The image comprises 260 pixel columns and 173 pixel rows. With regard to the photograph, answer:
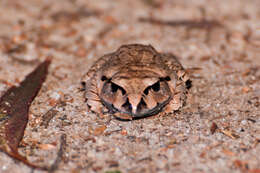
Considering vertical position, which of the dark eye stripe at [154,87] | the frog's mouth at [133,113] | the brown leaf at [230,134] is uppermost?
the dark eye stripe at [154,87]

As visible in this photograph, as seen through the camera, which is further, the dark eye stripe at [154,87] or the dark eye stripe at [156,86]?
the dark eye stripe at [156,86]

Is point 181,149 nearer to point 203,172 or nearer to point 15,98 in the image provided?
point 203,172

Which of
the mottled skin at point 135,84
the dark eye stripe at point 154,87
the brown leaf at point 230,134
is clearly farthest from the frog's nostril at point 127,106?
the brown leaf at point 230,134

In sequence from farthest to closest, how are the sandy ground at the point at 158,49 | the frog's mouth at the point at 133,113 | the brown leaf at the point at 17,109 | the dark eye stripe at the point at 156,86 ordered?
1. the dark eye stripe at the point at 156,86
2. the frog's mouth at the point at 133,113
3. the brown leaf at the point at 17,109
4. the sandy ground at the point at 158,49

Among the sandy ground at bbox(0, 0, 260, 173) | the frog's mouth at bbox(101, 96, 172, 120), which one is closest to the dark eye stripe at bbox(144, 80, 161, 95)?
the frog's mouth at bbox(101, 96, 172, 120)

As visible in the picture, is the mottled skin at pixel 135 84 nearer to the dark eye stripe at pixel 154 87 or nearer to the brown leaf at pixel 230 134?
the dark eye stripe at pixel 154 87

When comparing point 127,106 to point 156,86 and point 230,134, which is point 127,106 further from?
point 230,134

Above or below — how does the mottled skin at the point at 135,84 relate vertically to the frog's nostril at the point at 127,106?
above
